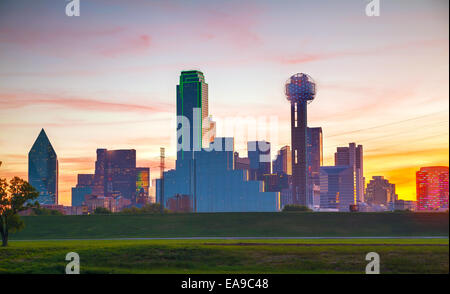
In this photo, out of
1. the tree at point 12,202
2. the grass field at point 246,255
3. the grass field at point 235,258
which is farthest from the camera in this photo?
the tree at point 12,202

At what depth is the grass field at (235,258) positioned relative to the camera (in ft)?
137

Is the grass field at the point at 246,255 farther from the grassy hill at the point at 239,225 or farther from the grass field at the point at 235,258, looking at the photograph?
the grassy hill at the point at 239,225

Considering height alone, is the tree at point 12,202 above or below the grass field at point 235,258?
above

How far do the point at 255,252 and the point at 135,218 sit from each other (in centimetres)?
4081

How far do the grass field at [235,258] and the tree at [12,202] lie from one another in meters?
6.02

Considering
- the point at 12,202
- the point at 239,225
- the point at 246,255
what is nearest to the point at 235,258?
the point at 246,255

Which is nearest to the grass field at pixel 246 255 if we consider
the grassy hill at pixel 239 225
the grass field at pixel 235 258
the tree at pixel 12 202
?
the grass field at pixel 235 258

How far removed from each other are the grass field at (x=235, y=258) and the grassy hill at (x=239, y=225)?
65.1ft

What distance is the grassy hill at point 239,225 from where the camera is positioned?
6956 centimetres

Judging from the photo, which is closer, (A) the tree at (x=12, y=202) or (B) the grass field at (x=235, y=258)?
(B) the grass field at (x=235, y=258)

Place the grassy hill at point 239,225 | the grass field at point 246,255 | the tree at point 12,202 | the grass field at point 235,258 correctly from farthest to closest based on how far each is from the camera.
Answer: the grassy hill at point 239,225 < the tree at point 12,202 < the grass field at point 246,255 < the grass field at point 235,258
